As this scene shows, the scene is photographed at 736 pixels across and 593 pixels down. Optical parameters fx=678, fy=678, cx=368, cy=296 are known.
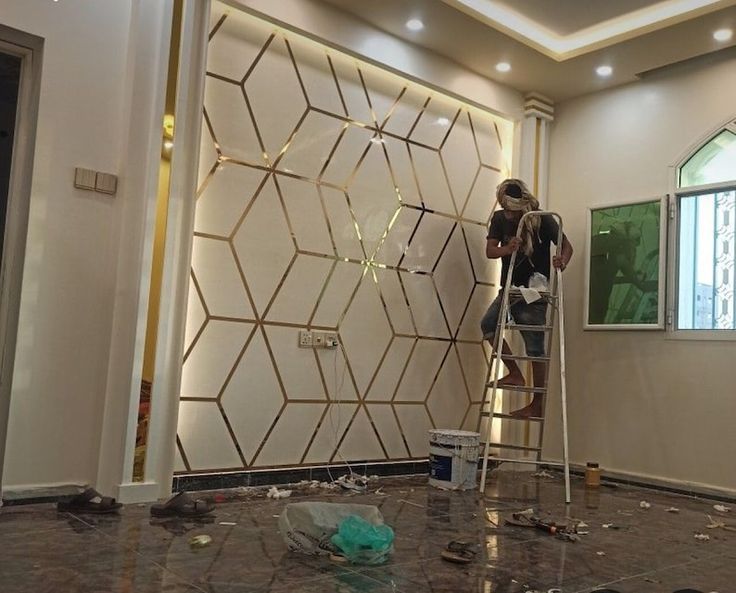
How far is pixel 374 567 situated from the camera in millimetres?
2250

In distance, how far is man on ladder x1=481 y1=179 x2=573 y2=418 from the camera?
171 inches

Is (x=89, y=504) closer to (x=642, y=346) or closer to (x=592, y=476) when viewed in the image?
(x=592, y=476)

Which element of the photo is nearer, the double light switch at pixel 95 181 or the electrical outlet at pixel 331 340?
the double light switch at pixel 95 181

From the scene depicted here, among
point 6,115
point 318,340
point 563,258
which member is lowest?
point 318,340

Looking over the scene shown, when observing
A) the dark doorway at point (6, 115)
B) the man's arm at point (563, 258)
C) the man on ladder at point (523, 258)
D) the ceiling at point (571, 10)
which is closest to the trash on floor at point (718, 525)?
the man on ladder at point (523, 258)

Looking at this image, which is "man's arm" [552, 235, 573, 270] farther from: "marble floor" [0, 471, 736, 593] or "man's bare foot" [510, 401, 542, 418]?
"marble floor" [0, 471, 736, 593]

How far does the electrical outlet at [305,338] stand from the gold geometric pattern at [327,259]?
0.11ft

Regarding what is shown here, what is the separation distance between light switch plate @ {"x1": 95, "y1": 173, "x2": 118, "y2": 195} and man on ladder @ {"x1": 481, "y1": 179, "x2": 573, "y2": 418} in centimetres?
234

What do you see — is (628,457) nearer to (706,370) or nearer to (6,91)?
(706,370)

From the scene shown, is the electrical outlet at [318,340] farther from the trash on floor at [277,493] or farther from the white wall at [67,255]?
the white wall at [67,255]

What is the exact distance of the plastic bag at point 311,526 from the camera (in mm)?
2344

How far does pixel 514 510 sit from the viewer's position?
3336 millimetres

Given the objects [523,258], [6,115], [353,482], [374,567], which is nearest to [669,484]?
[523,258]

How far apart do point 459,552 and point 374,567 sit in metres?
0.38
